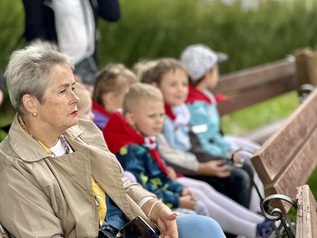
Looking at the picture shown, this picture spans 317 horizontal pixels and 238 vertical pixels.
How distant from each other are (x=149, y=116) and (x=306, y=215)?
174cm

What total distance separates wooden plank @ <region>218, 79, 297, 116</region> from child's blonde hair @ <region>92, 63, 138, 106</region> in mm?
2077

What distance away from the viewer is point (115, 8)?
6.06 metres

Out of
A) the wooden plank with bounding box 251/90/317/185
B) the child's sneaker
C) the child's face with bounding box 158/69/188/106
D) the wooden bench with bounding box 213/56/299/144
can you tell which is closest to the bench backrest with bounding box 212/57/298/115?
the wooden bench with bounding box 213/56/299/144

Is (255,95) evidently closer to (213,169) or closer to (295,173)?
(213,169)

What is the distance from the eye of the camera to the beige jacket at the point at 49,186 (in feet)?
11.0

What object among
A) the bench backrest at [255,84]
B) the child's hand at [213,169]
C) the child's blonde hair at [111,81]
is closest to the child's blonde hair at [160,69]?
the child's blonde hair at [111,81]

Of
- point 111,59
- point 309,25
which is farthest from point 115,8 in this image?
point 309,25

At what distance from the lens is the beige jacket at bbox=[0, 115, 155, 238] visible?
3352mm

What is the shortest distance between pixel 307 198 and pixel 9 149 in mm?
1318

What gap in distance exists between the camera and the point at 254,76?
8.03m

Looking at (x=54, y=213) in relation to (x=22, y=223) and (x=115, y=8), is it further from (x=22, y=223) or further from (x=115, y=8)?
(x=115, y=8)

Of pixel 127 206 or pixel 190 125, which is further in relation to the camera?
pixel 190 125

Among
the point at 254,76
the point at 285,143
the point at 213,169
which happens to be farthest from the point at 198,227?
the point at 254,76

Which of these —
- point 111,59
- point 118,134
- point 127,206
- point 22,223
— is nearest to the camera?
point 22,223
